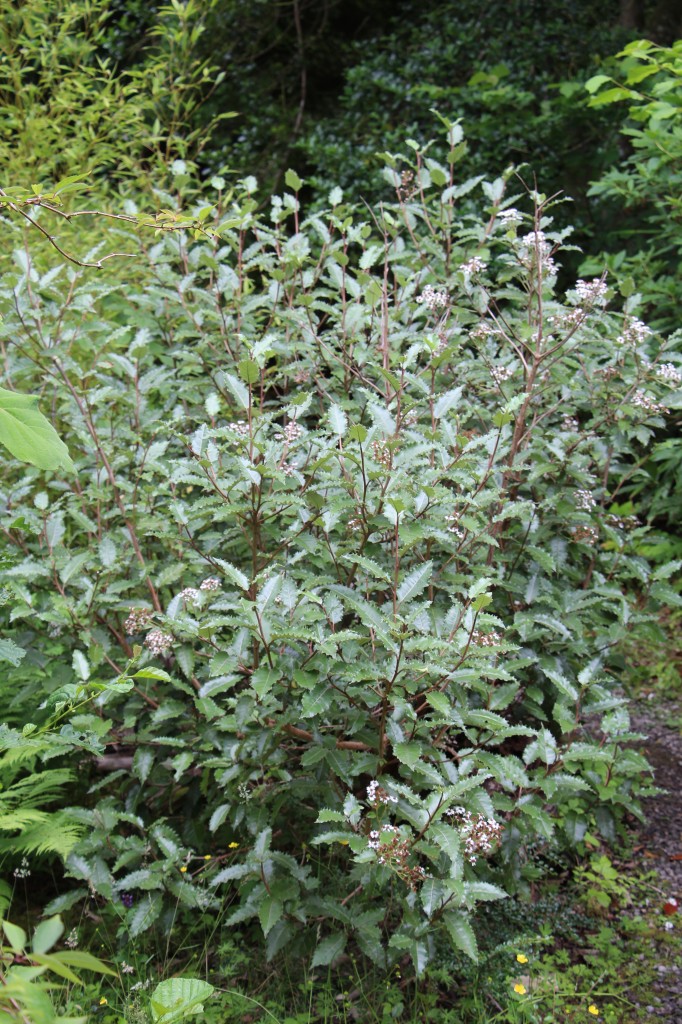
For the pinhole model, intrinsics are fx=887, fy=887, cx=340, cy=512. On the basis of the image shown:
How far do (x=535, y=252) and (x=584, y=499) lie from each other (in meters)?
0.69

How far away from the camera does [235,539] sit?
2453 millimetres

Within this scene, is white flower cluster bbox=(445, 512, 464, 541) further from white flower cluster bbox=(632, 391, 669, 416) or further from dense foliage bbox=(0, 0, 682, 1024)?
white flower cluster bbox=(632, 391, 669, 416)

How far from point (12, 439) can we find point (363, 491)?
0.88 meters

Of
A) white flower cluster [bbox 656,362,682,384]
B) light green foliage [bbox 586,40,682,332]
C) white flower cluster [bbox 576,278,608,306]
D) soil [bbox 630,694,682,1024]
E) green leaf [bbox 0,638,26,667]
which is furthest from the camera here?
light green foliage [bbox 586,40,682,332]

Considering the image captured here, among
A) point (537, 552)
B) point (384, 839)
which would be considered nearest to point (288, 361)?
point (537, 552)

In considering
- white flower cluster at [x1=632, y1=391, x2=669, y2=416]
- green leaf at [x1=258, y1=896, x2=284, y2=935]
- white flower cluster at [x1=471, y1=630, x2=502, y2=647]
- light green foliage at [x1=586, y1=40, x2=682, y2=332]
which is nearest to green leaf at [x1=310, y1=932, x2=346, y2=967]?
green leaf at [x1=258, y1=896, x2=284, y2=935]

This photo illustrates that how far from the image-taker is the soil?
2250mm

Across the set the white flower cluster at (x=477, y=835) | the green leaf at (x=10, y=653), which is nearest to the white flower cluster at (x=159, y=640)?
the green leaf at (x=10, y=653)

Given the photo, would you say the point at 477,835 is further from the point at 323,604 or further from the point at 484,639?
the point at 323,604

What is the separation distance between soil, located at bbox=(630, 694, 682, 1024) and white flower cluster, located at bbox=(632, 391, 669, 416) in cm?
108

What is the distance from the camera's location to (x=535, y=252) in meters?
2.38

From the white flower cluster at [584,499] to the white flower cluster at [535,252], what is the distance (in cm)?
62

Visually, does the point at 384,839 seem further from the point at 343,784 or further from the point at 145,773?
the point at 145,773

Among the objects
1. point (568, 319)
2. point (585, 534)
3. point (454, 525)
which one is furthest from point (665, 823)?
point (568, 319)
